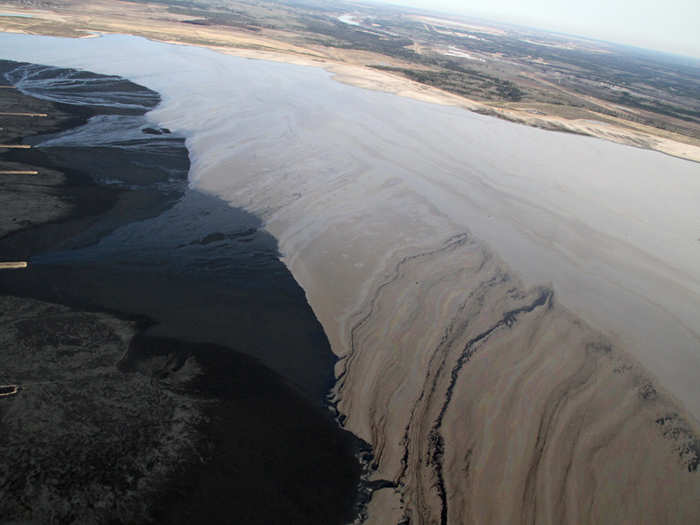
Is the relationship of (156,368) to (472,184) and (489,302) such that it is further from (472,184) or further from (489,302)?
(472,184)

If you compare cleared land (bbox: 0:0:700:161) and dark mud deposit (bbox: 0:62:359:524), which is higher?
cleared land (bbox: 0:0:700:161)

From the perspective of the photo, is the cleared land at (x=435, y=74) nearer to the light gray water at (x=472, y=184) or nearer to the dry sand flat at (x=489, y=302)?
the light gray water at (x=472, y=184)

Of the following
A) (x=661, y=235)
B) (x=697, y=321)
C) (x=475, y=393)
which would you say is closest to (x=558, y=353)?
(x=475, y=393)

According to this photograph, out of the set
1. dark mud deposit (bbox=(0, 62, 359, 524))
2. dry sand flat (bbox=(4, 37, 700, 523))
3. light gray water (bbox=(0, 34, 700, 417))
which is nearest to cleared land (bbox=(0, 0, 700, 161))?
light gray water (bbox=(0, 34, 700, 417))

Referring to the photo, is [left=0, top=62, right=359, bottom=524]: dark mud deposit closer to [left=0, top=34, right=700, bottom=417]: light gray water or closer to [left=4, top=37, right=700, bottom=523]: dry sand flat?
[left=4, top=37, right=700, bottom=523]: dry sand flat

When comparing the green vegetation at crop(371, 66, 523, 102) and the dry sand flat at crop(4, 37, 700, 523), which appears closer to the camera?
the dry sand flat at crop(4, 37, 700, 523)

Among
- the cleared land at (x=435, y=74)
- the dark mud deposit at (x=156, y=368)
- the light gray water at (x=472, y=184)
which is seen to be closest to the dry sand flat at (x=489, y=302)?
the light gray water at (x=472, y=184)
